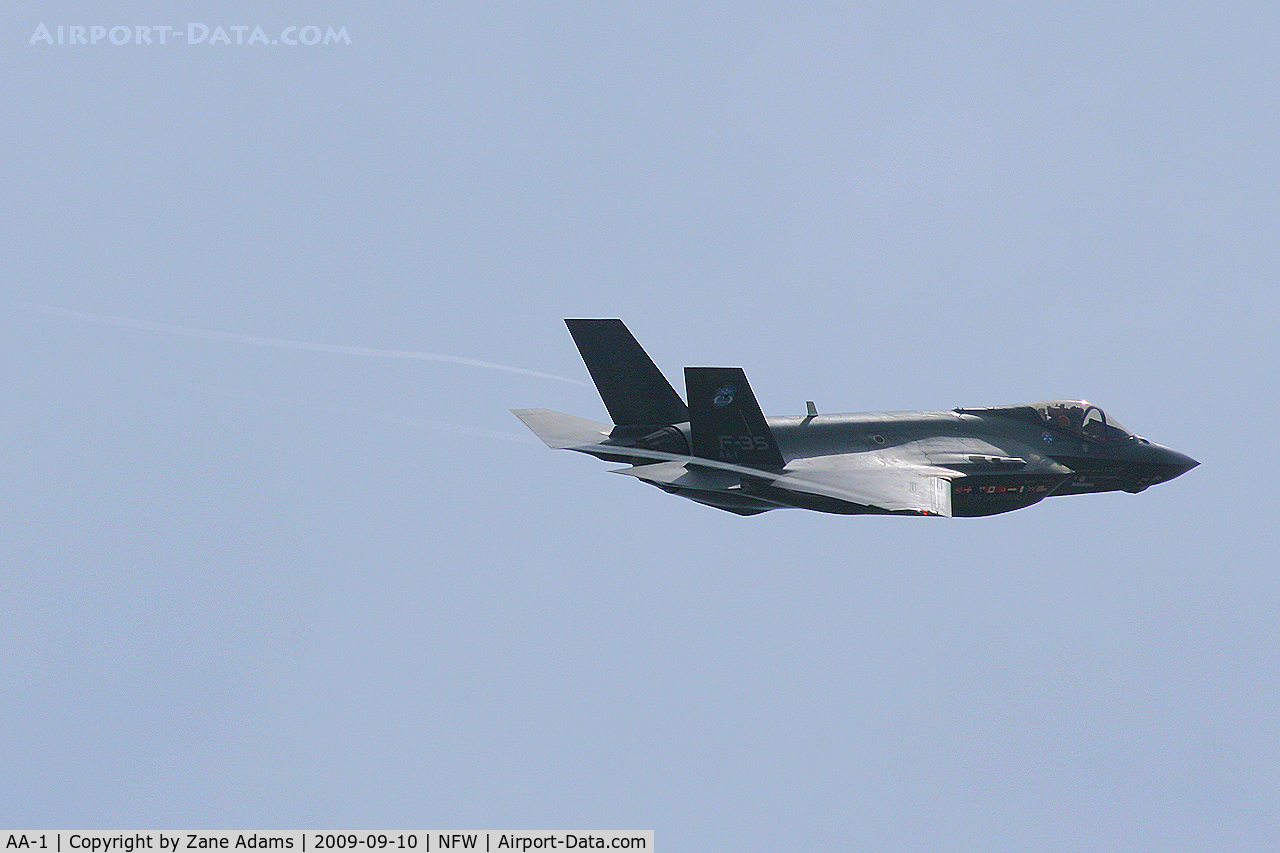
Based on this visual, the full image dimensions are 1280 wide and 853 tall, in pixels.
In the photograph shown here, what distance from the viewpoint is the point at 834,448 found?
29.2m

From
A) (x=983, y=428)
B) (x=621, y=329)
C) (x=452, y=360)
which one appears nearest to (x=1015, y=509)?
(x=983, y=428)

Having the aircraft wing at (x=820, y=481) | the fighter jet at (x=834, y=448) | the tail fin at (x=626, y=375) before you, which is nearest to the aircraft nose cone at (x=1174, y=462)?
the fighter jet at (x=834, y=448)

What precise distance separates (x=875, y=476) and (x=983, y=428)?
201 inches

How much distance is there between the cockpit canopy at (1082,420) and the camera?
31.7m

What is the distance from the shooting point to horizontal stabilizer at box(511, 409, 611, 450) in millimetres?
30281

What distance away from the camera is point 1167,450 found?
32250mm

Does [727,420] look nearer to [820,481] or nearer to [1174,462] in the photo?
[820,481]

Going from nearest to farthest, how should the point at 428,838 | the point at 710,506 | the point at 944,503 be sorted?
the point at 428,838 → the point at 944,503 → the point at 710,506

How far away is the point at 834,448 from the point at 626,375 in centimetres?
511

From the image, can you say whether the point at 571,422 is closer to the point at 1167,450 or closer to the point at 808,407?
the point at 808,407

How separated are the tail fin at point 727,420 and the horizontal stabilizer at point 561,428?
4.17 m

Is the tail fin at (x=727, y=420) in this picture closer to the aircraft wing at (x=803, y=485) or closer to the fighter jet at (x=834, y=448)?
the fighter jet at (x=834, y=448)

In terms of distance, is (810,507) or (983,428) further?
(983,428)

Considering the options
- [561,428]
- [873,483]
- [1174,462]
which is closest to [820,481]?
[873,483]
